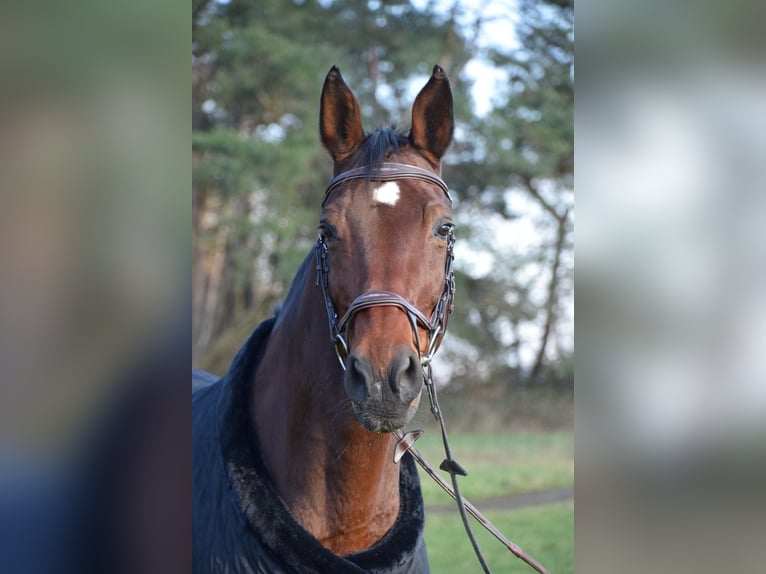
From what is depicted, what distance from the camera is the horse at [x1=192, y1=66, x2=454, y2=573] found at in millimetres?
2182

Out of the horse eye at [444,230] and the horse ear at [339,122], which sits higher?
the horse ear at [339,122]

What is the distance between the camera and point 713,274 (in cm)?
106

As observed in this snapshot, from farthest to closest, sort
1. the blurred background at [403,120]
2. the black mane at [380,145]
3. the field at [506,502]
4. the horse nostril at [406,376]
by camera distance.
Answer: the blurred background at [403,120] < the field at [506,502] < the black mane at [380,145] < the horse nostril at [406,376]

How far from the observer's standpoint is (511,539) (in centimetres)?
765

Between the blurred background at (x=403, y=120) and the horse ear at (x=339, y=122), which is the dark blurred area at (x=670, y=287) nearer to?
the horse ear at (x=339, y=122)

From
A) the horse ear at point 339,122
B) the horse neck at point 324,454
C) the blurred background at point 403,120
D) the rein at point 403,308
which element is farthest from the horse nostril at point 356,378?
the blurred background at point 403,120

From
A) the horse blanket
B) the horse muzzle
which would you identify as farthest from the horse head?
the horse blanket

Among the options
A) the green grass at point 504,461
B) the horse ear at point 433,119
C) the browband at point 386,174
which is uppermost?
the horse ear at point 433,119

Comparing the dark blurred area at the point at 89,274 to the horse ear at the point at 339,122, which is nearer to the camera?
the dark blurred area at the point at 89,274

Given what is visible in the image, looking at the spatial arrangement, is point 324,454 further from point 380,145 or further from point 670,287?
point 670,287

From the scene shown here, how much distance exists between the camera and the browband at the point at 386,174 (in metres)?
2.40

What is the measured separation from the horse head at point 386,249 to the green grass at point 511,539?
15.3 feet

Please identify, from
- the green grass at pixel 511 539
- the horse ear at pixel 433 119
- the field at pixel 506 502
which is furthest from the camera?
the field at pixel 506 502

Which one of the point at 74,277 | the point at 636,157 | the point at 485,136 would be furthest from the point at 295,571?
the point at 485,136
